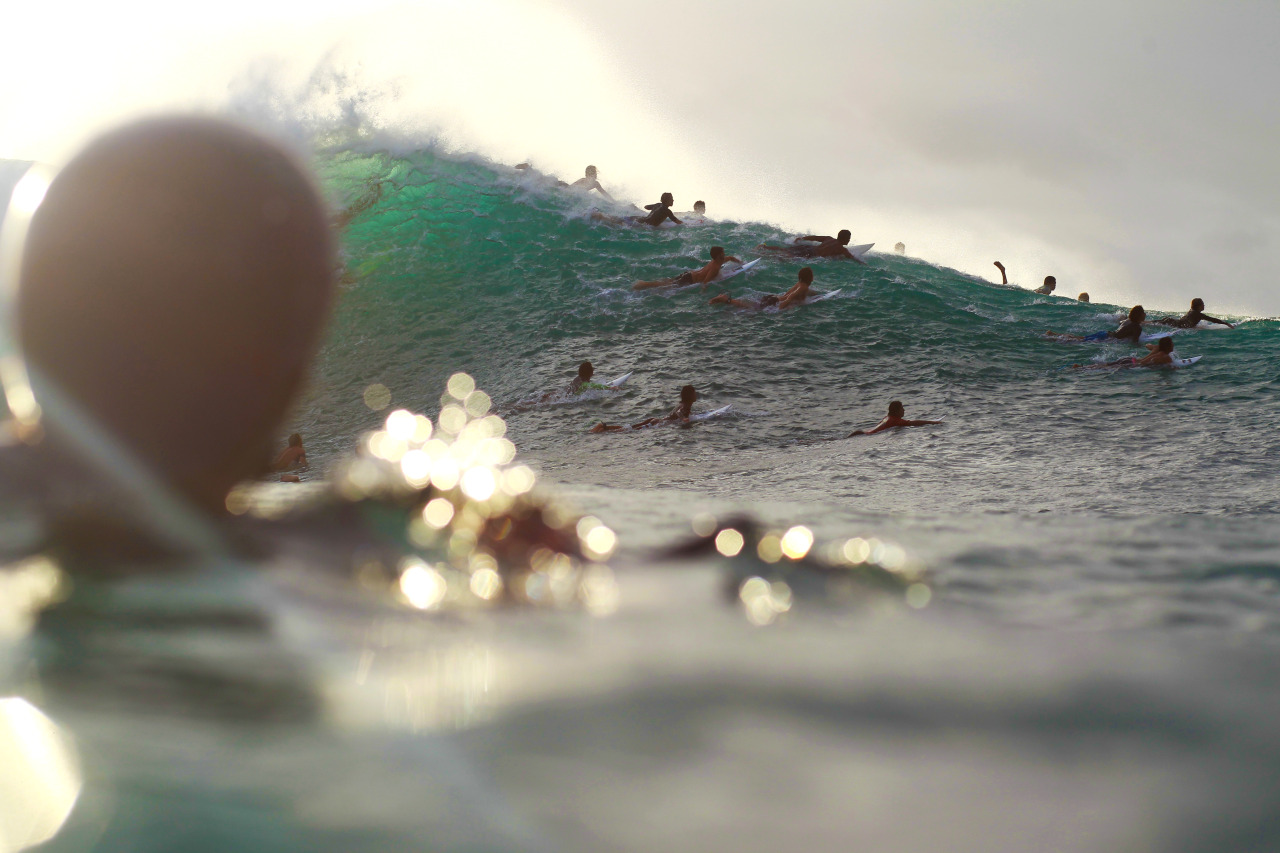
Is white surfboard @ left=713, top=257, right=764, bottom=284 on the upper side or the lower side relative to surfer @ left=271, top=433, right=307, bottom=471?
upper

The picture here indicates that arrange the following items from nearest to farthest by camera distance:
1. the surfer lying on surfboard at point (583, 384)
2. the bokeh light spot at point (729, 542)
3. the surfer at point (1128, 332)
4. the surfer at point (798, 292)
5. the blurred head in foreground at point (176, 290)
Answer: the bokeh light spot at point (729, 542)
the blurred head in foreground at point (176, 290)
the surfer lying on surfboard at point (583, 384)
the surfer at point (1128, 332)
the surfer at point (798, 292)

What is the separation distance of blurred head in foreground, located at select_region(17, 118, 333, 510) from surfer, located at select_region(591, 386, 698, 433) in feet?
23.9

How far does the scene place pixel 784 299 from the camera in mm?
13344

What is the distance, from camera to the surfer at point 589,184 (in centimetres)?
1923

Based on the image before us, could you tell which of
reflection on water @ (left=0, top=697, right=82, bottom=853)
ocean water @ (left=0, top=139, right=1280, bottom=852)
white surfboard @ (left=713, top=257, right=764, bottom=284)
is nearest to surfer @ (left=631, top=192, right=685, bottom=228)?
white surfboard @ (left=713, top=257, right=764, bottom=284)

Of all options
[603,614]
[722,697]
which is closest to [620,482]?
[603,614]

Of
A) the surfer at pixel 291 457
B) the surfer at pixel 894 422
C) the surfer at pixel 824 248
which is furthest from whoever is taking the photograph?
the surfer at pixel 824 248

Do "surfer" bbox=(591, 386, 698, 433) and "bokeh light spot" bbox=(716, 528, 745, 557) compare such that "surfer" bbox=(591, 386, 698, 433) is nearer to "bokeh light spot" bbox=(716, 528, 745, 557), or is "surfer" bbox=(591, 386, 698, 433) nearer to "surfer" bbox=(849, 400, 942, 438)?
"surfer" bbox=(849, 400, 942, 438)

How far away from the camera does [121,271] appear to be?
2.34 metres

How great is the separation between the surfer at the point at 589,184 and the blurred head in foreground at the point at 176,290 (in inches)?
680

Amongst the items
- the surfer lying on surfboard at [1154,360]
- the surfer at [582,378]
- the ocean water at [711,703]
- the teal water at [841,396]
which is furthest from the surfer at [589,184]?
the ocean water at [711,703]

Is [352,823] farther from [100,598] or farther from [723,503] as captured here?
[723,503]

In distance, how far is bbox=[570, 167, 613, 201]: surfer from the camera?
19234 mm

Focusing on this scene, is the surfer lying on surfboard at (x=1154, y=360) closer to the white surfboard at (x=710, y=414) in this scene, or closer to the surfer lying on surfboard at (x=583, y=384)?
the white surfboard at (x=710, y=414)
